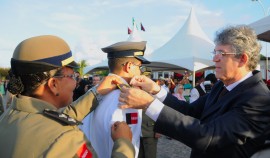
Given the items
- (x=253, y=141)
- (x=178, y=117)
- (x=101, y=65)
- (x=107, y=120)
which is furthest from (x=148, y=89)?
(x=101, y=65)

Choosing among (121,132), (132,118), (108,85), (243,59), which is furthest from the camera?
(108,85)

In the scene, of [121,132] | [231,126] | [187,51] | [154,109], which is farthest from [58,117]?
[187,51]

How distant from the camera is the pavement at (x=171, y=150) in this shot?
21.3 feet

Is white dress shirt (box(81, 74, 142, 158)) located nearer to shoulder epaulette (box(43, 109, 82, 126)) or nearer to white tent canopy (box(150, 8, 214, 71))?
shoulder epaulette (box(43, 109, 82, 126))

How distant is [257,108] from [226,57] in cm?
41

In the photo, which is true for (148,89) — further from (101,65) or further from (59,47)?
(101,65)

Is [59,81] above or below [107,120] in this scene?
above

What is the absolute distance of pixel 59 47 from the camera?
1469mm

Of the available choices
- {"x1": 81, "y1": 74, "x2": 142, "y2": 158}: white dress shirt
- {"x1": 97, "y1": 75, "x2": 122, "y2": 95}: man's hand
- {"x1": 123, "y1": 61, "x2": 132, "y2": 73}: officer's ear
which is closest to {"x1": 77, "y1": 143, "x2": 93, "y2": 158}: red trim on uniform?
{"x1": 81, "y1": 74, "x2": 142, "y2": 158}: white dress shirt

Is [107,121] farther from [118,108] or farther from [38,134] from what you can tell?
[38,134]

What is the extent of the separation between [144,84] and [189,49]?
9869 millimetres

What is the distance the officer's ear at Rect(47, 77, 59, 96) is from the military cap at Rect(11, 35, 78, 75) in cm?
7

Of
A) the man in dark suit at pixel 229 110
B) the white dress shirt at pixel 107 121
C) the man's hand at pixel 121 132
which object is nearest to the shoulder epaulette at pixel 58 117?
the man's hand at pixel 121 132

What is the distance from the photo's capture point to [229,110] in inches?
69.3
